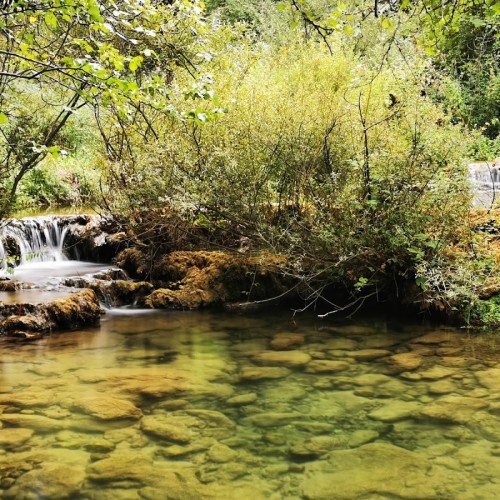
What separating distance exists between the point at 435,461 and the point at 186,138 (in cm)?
644

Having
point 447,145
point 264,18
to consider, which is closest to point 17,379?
point 447,145

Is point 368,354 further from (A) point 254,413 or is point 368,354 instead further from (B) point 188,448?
(B) point 188,448

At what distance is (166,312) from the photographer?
27.0ft

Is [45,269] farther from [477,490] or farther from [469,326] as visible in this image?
[477,490]

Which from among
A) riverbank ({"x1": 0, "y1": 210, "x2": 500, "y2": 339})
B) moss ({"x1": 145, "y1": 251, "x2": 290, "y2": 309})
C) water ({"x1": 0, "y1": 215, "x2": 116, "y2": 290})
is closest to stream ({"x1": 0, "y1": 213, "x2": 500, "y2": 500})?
riverbank ({"x1": 0, "y1": 210, "x2": 500, "y2": 339})

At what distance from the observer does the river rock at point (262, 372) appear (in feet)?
17.3

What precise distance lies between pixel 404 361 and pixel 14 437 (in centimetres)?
379

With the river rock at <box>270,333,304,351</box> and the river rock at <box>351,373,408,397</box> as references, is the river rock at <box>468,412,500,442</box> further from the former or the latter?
the river rock at <box>270,333,304,351</box>

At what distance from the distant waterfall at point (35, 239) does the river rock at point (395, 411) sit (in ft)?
27.7

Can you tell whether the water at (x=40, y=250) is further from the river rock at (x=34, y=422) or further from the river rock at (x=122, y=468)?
the river rock at (x=122, y=468)

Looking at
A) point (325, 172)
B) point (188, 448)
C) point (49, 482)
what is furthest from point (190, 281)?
point (49, 482)

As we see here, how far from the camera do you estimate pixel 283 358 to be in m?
5.86

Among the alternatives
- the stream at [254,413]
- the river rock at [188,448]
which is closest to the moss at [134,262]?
the stream at [254,413]

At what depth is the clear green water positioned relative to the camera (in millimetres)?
3377
